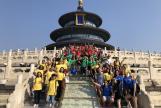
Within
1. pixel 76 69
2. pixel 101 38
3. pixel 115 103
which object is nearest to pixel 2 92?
pixel 76 69

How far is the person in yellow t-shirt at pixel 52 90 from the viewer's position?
13284mm

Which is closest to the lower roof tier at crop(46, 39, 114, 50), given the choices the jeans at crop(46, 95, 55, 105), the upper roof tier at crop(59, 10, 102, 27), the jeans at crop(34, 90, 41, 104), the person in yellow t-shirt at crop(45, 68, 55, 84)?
the upper roof tier at crop(59, 10, 102, 27)

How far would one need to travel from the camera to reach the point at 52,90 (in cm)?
1341

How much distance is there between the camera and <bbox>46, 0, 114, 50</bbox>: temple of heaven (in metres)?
50.0

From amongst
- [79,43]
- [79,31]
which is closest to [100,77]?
[79,43]

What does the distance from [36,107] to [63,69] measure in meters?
2.21

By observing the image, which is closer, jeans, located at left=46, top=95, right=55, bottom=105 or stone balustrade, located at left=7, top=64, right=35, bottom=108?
stone balustrade, located at left=7, top=64, right=35, bottom=108

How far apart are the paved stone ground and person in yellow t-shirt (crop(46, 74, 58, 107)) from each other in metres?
0.45

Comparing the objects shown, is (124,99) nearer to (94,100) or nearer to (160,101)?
(94,100)

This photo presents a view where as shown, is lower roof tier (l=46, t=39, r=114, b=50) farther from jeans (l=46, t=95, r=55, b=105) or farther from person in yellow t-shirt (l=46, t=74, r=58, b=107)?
jeans (l=46, t=95, r=55, b=105)

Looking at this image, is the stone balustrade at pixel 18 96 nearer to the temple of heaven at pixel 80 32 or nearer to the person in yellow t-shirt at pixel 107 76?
the person in yellow t-shirt at pixel 107 76

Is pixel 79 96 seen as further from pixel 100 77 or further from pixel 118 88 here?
pixel 118 88

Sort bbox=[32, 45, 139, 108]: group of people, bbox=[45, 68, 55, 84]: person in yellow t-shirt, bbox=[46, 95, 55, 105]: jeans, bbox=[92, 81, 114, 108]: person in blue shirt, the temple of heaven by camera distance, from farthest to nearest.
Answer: the temple of heaven < bbox=[45, 68, 55, 84]: person in yellow t-shirt < bbox=[46, 95, 55, 105]: jeans < bbox=[92, 81, 114, 108]: person in blue shirt < bbox=[32, 45, 139, 108]: group of people

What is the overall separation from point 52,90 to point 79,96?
1.16 m
